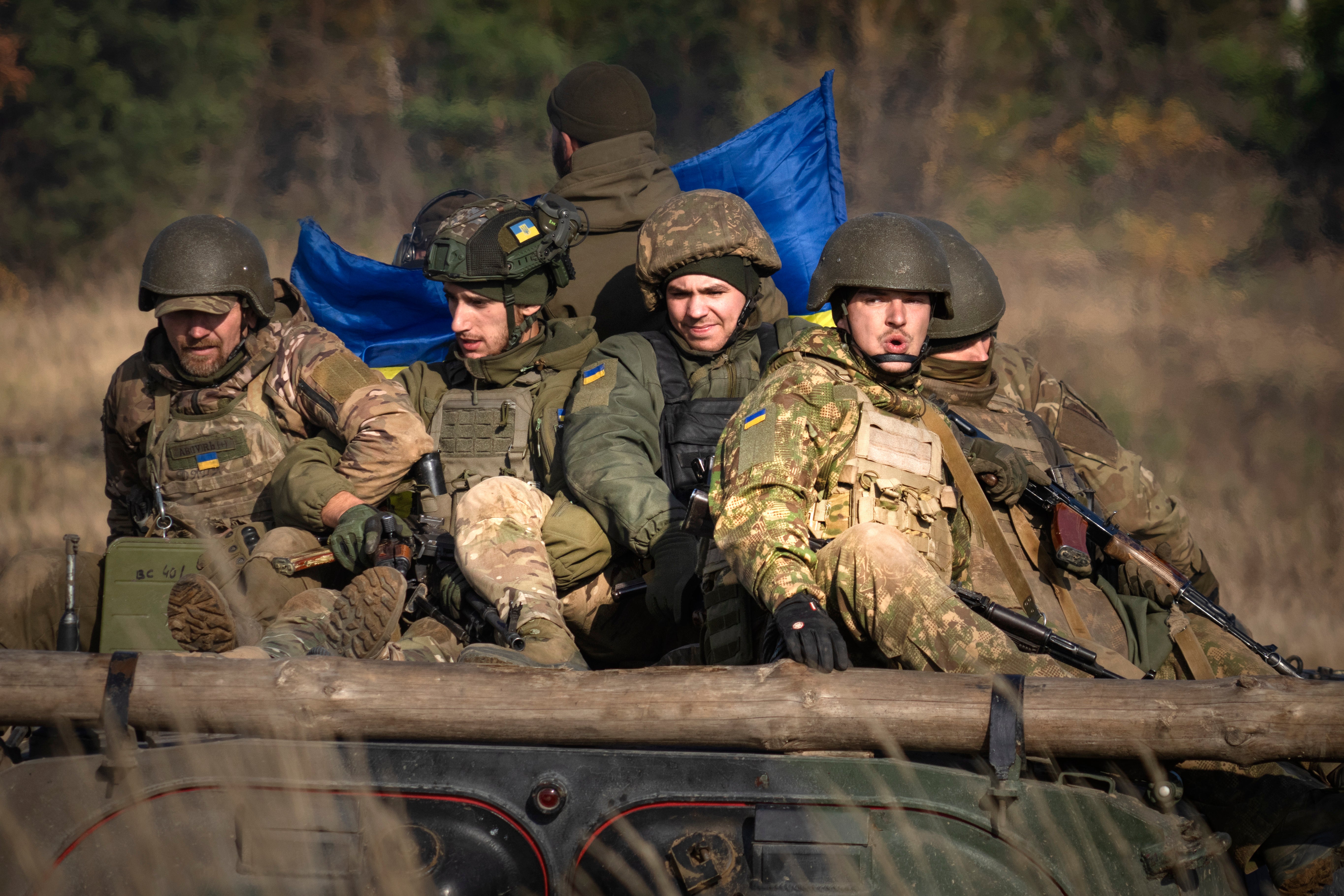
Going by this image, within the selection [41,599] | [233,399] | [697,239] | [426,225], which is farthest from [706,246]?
[41,599]

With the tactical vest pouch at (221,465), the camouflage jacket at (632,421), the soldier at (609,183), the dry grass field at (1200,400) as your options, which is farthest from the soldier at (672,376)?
the dry grass field at (1200,400)

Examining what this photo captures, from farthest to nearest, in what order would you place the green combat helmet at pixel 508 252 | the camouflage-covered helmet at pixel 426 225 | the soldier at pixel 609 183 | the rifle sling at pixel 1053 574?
the camouflage-covered helmet at pixel 426 225, the soldier at pixel 609 183, the green combat helmet at pixel 508 252, the rifle sling at pixel 1053 574

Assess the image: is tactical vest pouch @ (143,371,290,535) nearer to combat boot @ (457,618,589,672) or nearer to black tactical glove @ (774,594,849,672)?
combat boot @ (457,618,589,672)

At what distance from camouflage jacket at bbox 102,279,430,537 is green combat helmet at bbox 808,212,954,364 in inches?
80.5

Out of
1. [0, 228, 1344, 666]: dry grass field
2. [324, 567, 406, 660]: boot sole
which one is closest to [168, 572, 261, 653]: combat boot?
[324, 567, 406, 660]: boot sole

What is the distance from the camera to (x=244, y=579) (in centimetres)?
543

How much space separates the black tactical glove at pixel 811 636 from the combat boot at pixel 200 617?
1.96 meters

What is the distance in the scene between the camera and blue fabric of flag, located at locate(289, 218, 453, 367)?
812 centimetres

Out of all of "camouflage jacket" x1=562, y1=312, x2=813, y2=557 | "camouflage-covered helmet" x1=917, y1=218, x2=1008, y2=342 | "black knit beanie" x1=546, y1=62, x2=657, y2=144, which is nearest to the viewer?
"camouflage jacket" x1=562, y1=312, x2=813, y2=557

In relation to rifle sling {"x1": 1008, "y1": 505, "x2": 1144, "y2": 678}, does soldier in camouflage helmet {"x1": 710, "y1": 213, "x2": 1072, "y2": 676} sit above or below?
above

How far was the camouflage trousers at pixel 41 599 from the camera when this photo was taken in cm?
526

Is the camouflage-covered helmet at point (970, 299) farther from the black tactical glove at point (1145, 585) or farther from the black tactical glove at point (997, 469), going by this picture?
the black tactical glove at point (1145, 585)

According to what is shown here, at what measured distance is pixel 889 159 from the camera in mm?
13500

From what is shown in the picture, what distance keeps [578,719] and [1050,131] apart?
10.7m
